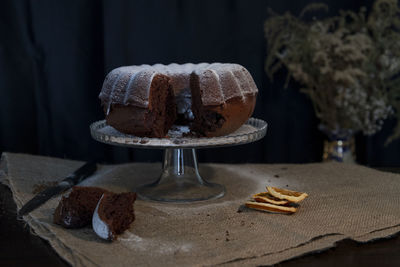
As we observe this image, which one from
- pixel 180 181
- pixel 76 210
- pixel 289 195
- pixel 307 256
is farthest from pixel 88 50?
pixel 307 256

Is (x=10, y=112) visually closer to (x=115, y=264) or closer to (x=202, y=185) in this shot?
(x=202, y=185)

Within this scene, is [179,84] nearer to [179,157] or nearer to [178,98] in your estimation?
[178,98]

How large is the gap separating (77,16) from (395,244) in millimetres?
1597

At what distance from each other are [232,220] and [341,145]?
1067 millimetres

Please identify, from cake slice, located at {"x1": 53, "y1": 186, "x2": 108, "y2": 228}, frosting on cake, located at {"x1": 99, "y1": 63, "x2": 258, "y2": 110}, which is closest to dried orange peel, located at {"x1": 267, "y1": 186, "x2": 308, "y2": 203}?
frosting on cake, located at {"x1": 99, "y1": 63, "x2": 258, "y2": 110}

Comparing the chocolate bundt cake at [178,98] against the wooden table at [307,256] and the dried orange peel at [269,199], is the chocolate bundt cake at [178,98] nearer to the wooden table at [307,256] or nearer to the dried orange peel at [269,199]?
the dried orange peel at [269,199]

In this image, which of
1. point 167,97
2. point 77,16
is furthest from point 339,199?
point 77,16

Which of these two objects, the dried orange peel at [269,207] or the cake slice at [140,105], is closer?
the dried orange peel at [269,207]

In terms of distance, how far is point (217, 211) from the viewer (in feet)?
4.53

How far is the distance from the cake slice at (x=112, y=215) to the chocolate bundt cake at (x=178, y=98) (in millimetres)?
300

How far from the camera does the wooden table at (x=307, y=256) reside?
1063 millimetres

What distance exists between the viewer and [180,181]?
163 centimetres

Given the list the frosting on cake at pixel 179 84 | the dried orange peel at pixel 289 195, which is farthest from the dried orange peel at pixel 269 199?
the frosting on cake at pixel 179 84

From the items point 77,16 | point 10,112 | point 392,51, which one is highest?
point 77,16
